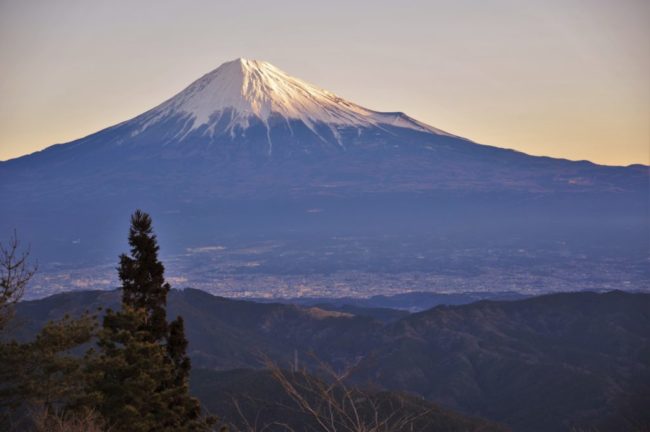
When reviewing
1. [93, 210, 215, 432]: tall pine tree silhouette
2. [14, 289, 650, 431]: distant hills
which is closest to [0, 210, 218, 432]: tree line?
[93, 210, 215, 432]: tall pine tree silhouette

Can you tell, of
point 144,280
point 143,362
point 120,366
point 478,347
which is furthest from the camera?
point 478,347

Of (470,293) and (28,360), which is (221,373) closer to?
(28,360)

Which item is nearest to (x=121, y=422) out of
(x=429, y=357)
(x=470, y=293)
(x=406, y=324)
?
(x=429, y=357)

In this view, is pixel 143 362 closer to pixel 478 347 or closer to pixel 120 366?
pixel 120 366

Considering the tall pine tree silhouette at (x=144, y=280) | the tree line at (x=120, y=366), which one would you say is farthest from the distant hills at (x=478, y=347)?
the tree line at (x=120, y=366)

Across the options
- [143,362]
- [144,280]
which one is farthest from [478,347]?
[143,362]

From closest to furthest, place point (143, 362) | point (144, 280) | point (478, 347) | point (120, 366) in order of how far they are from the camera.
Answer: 1. point (120, 366)
2. point (143, 362)
3. point (144, 280)
4. point (478, 347)

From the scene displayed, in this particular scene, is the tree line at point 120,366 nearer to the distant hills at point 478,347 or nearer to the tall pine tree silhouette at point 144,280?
the tall pine tree silhouette at point 144,280
